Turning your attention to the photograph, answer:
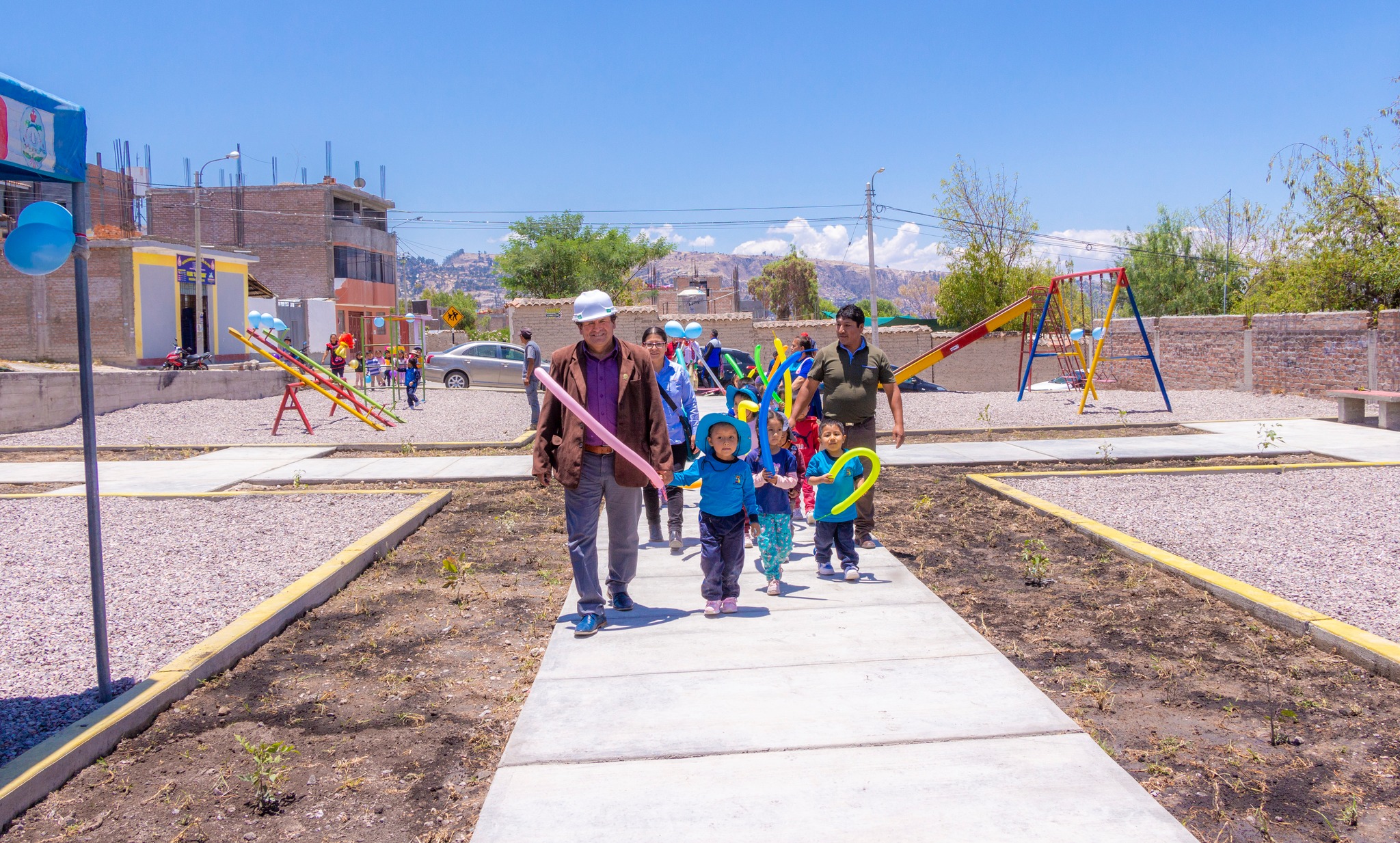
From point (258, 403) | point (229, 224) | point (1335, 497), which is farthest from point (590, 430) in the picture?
point (229, 224)

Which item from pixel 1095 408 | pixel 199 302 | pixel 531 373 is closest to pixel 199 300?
pixel 199 302

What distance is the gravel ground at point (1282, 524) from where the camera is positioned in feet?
19.4

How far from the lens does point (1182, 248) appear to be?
5094cm

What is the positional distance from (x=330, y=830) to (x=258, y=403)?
20974mm

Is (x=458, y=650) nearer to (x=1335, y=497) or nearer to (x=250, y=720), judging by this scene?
(x=250, y=720)

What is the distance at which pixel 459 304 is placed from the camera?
328 ft

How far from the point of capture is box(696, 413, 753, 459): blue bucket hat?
5.74 metres

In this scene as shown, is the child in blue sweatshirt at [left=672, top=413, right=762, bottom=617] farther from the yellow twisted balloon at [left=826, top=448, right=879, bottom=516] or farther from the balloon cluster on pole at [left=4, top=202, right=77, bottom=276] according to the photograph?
the balloon cluster on pole at [left=4, top=202, right=77, bottom=276]

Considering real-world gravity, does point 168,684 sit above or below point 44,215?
below

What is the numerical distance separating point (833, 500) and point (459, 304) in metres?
97.6

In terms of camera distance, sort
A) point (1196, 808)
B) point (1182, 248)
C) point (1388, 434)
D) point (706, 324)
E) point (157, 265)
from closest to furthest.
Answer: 1. point (1196, 808)
2. point (1388, 434)
3. point (157, 265)
4. point (706, 324)
5. point (1182, 248)

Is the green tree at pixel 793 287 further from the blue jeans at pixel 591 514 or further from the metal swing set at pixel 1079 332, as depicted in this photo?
the blue jeans at pixel 591 514

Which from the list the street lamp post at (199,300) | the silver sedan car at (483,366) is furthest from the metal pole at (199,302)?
the silver sedan car at (483,366)

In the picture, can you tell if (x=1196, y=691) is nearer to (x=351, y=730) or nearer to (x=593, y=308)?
(x=593, y=308)
